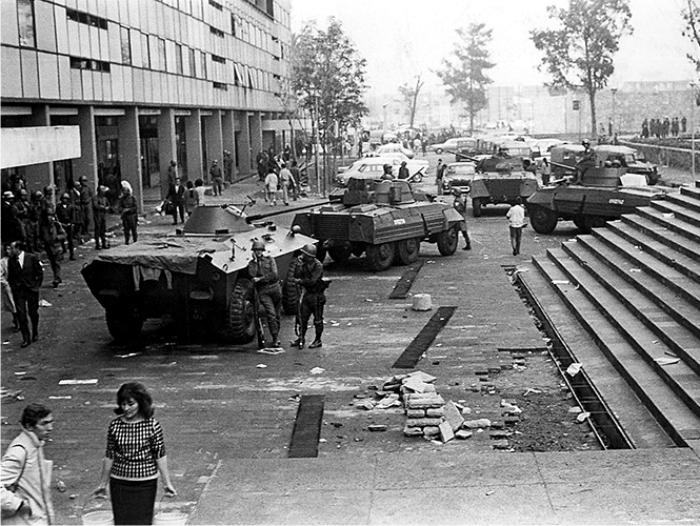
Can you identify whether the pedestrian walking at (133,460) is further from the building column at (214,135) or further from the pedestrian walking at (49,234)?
the building column at (214,135)

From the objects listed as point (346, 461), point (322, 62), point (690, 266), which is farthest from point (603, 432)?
point (322, 62)

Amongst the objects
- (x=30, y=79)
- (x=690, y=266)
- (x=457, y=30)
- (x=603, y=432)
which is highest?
(x=457, y=30)

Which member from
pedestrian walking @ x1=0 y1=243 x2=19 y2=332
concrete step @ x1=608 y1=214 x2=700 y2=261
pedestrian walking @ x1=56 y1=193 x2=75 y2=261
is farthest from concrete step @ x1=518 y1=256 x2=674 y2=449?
pedestrian walking @ x1=56 y1=193 x2=75 y2=261

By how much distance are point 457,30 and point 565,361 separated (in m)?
74.6

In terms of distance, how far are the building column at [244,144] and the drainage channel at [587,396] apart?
39.5 metres

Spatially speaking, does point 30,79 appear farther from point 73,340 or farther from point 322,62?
point 322,62

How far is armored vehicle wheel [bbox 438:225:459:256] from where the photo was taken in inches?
947

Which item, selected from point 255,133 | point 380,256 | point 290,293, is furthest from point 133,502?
point 255,133

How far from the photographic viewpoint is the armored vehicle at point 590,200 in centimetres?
2536

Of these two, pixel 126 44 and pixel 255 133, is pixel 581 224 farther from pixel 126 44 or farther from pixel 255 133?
pixel 255 133

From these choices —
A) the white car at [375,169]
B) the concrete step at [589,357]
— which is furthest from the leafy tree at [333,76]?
the concrete step at [589,357]

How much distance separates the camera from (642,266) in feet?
53.7

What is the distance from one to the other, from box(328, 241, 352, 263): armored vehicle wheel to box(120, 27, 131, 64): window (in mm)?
12843

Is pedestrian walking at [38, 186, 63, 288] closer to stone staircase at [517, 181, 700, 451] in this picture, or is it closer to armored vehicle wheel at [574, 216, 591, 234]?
stone staircase at [517, 181, 700, 451]
